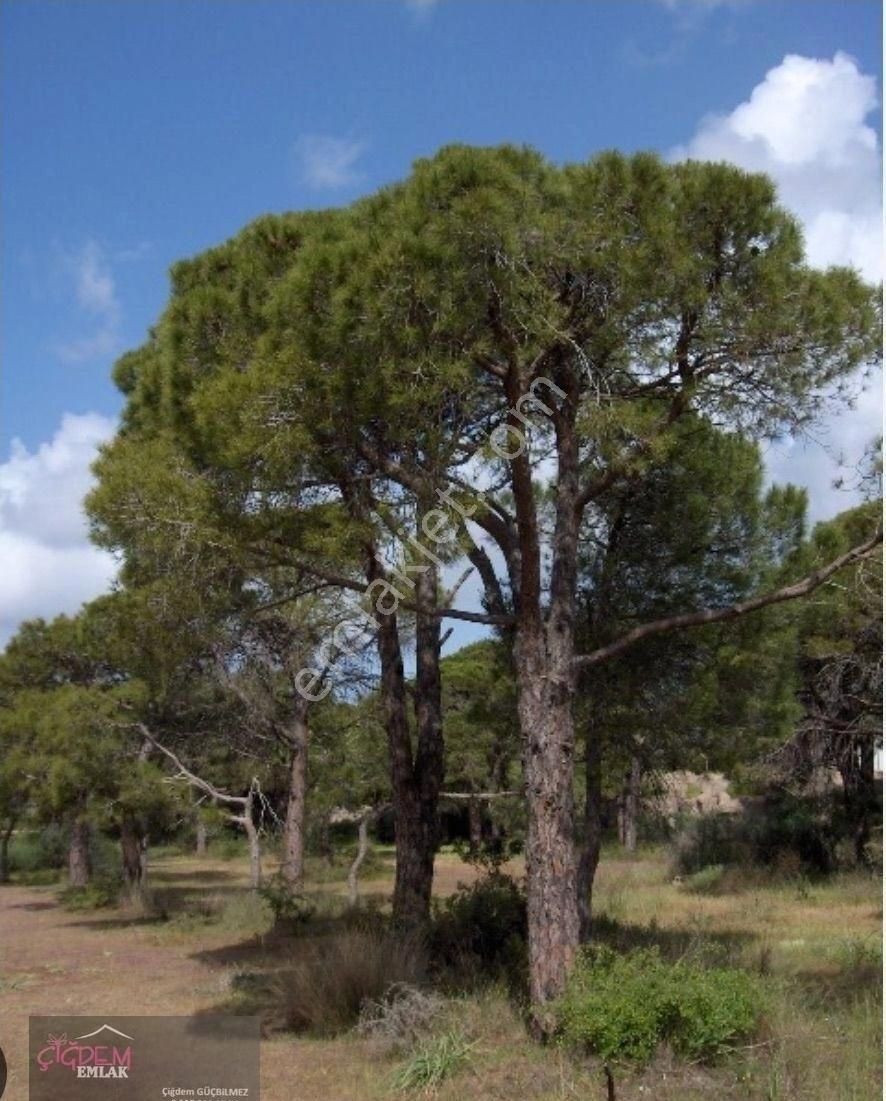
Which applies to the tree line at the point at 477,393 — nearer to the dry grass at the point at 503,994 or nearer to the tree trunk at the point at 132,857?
the dry grass at the point at 503,994

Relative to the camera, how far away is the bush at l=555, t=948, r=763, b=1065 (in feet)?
18.6

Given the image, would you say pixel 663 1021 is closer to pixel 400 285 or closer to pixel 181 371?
pixel 400 285

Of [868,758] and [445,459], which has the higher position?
[445,459]

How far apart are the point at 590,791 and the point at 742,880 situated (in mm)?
9391

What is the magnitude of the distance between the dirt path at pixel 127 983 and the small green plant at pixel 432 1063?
235 millimetres

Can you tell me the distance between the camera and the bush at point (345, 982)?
739cm

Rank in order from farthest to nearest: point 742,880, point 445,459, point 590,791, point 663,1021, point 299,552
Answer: point 742,880, point 590,791, point 299,552, point 445,459, point 663,1021

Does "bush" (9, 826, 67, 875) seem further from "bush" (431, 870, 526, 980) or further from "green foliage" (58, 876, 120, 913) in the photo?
"bush" (431, 870, 526, 980)

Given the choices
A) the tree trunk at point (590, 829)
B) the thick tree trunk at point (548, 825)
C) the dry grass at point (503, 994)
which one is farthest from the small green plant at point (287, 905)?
the thick tree trunk at point (548, 825)

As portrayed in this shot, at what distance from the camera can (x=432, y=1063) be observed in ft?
19.9

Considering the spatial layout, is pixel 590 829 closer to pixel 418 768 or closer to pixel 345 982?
pixel 418 768

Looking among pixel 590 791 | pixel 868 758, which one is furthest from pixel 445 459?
pixel 868 758

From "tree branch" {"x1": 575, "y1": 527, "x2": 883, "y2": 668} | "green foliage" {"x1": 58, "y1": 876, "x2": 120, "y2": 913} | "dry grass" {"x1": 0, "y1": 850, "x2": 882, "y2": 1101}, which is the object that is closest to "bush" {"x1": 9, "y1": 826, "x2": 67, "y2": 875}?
"green foliage" {"x1": 58, "y1": 876, "x2": 120, "y2": 913}

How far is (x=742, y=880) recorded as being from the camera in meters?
18.4
